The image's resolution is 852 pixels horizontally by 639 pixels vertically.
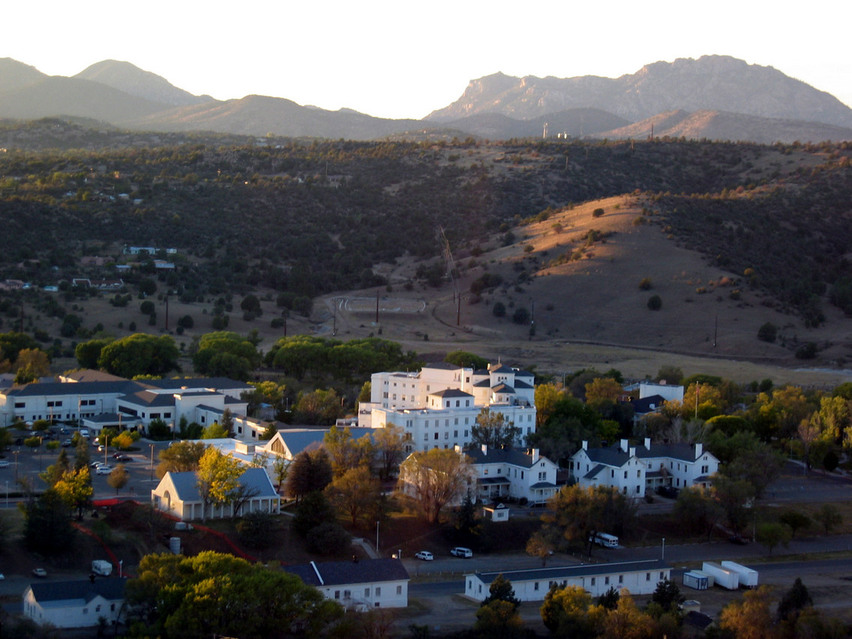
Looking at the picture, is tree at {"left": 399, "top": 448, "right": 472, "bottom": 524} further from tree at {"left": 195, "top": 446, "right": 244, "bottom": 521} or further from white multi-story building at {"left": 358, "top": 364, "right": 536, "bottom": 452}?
tree at {"left": 195, "top": 446, "right": 244, "bottom": 521}

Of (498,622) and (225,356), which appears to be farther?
(225,356)

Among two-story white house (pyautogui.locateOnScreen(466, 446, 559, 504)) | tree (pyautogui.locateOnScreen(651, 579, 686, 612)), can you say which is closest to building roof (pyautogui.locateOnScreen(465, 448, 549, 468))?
two-story white house (pyautogui.locateOnScreen(466, 446, 559, 504))

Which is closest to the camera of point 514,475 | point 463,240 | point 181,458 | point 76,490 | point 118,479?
point 76,490

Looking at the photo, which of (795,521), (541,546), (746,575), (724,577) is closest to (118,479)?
(541,546)

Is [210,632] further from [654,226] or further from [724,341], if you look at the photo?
[654,226]

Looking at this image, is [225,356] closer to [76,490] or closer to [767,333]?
[76,490]

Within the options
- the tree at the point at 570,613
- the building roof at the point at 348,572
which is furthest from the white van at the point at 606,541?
the building roof at the point at 348,572
